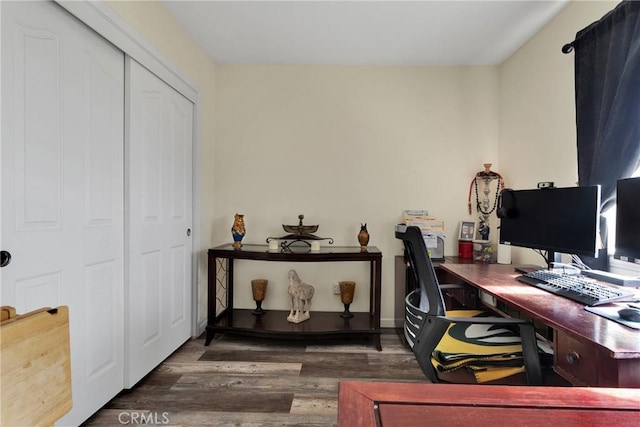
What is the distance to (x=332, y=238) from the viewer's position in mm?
3100

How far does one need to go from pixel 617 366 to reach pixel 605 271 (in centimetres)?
122

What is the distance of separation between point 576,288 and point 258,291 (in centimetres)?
230

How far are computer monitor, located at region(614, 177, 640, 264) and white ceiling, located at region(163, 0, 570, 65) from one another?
1.35 metres

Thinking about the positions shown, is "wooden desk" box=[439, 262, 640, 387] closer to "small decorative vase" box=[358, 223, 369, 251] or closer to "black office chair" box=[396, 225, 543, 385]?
"black office chair" box=[396, 225, 543, 385]

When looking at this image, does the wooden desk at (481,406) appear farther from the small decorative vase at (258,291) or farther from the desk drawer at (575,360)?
the small decorative vase at (258,291)

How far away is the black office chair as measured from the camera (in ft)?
3.98

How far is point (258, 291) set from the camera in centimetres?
297

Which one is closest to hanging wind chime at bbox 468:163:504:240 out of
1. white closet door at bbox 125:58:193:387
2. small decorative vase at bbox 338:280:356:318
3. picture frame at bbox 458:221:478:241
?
picture frame at bbox 458:221:478:241

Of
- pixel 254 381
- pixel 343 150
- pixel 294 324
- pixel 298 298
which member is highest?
pixel 343 150

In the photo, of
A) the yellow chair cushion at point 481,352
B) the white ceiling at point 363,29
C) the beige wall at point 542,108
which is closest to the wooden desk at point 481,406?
the yellow chair cushion at point 481,352

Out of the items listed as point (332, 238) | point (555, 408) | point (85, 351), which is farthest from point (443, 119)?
point (85, 351)

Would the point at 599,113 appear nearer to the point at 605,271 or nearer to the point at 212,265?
the point at 605,271

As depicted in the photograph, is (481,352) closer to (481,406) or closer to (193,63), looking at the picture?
(481,406)
